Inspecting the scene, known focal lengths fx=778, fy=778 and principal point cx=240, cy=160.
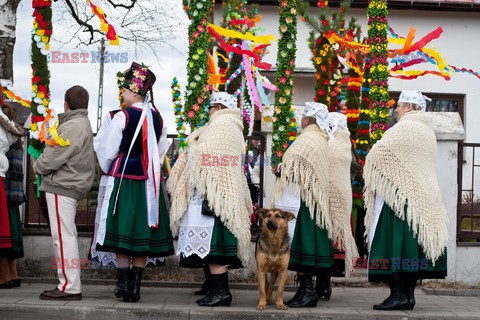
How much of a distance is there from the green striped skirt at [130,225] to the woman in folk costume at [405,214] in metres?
2.16

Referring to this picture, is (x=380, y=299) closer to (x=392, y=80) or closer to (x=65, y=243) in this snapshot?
(x=65, y=243)

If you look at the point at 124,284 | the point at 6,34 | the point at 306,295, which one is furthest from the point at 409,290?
the point at 6,34

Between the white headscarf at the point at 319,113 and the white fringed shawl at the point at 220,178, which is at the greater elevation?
the white headscarf at the point at 319,113

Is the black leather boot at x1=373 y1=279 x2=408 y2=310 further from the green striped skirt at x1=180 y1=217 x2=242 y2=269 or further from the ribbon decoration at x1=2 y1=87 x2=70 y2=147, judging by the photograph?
the ribbon decoration at x1=2 y1=87 x2=70 y2=147

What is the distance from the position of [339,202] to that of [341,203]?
25 mm

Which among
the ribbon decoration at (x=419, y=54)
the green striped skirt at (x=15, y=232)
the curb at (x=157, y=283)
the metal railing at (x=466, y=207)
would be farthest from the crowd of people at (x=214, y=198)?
the ribbon decoration at (x=419, y=54)

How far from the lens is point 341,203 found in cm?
800

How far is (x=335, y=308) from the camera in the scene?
751cm

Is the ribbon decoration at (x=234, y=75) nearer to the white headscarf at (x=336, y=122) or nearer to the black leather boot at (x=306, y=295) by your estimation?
the white headscarf at (x=336, y=122)

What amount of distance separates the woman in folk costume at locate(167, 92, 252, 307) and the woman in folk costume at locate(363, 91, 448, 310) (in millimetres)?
1288

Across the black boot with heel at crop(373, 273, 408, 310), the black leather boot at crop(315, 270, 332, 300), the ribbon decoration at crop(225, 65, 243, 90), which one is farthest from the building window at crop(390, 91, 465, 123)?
the black boot with heel at crop(373, 273, 408, 310)

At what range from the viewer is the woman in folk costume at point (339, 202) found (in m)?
7.94

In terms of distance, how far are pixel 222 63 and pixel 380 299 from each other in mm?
7012

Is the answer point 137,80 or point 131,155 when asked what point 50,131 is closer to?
point 131,155
